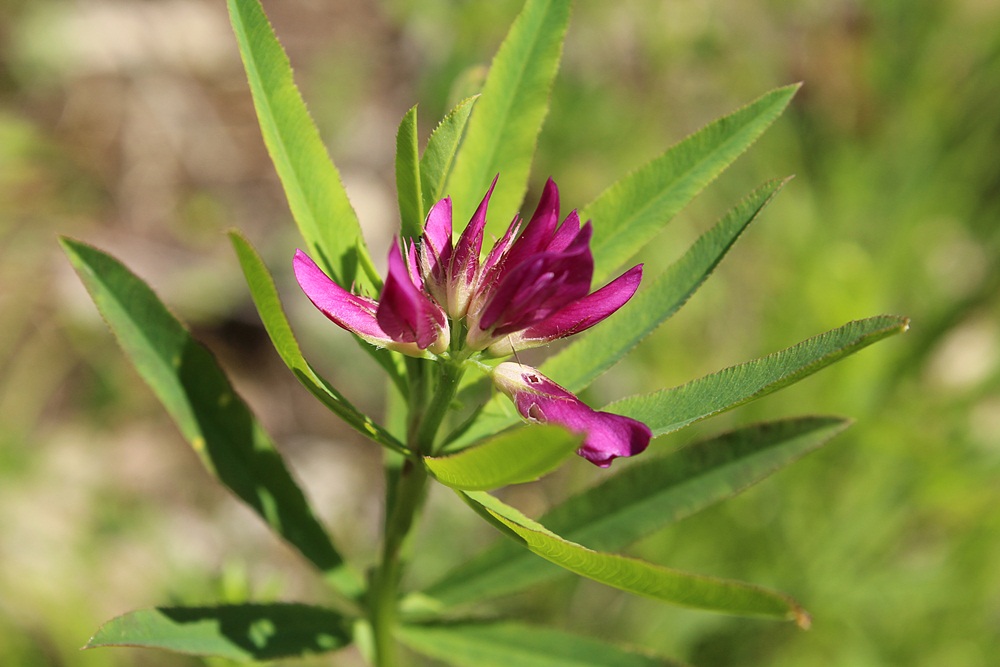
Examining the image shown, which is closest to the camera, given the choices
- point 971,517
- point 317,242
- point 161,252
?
point 317,242

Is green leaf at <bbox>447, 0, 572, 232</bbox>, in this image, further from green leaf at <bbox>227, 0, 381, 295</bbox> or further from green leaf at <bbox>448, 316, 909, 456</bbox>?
green leaf at <bbox>448, 316, 909, 456</bbox>

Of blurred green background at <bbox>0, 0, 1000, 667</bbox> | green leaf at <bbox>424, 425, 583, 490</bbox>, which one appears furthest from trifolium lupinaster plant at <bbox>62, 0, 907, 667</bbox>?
blurred green background at <bbox>0, 0, 1000, 667</bbox>

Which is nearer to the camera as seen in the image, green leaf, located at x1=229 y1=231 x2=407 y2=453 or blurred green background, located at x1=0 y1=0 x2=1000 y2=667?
green leaf, located at x1=229 y1=231 x2=407 y2=453

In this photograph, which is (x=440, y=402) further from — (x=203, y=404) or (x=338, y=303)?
(x=203, y=404)

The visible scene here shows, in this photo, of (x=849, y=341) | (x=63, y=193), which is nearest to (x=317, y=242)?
(x=849, y=341)

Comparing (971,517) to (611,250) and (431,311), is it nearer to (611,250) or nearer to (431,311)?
(611,250)

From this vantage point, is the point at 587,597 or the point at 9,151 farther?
the point at 9,151

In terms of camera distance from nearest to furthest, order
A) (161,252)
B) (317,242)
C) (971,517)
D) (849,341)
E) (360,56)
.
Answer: (849,341) → (317,242) → (971,517) → (161,252) → (360,56)

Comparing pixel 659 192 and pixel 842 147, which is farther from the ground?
pixel 842 147

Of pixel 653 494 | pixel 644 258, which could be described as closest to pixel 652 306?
pixel 653 494
